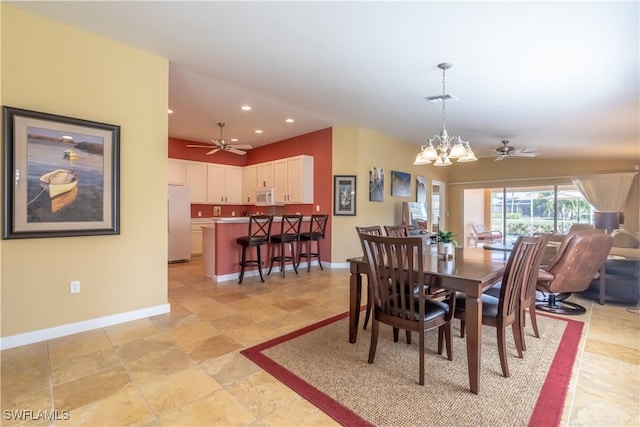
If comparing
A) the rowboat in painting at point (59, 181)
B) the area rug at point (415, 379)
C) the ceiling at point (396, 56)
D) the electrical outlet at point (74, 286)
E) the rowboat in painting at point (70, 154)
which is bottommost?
the area rug at point (415, 379)

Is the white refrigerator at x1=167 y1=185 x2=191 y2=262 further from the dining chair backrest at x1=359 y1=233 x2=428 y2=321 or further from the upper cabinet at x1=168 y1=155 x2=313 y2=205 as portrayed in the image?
the dining chair backrest at x1=359 y1=233 x2=428 y2=321

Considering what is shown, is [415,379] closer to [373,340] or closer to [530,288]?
[373,340]

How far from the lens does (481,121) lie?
4.86 m

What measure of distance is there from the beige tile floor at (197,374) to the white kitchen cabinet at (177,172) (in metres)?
4.12

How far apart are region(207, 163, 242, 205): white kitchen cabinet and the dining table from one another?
18.8 ft

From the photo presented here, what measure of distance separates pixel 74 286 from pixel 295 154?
4.79 meters

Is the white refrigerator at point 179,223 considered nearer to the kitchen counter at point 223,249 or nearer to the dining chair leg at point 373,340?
the kitchen counter at point 223,249

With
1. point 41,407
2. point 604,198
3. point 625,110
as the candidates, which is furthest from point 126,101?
point 604,198

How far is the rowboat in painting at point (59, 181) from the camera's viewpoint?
2.53 metres

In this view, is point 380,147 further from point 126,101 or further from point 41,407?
point 41,407

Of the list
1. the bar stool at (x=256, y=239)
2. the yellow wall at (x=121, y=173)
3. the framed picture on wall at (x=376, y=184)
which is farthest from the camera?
the framed picture on wall at (x=376, y=184)

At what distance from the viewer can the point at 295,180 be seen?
633 cm

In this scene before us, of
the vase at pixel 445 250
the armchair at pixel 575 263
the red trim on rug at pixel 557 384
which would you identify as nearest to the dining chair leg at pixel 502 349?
the red trim on rug at pixel 557 384

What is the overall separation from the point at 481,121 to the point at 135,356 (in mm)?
5487
